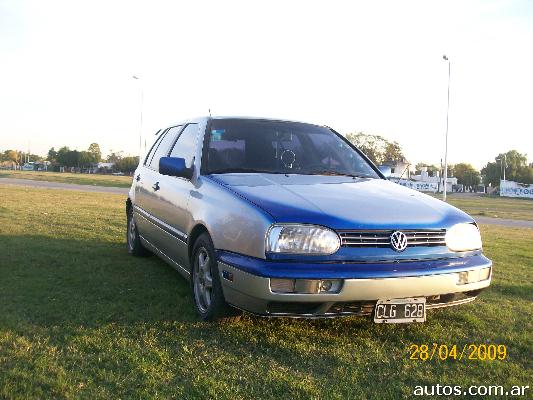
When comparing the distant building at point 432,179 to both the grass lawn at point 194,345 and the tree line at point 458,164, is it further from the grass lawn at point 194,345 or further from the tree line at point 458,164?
the grass lawn at point 194,345

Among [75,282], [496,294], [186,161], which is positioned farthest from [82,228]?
[496,294]

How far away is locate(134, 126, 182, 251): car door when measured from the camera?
5.50 meters

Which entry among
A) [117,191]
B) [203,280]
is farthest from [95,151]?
[203,280]

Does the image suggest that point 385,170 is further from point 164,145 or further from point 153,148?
point 153,148

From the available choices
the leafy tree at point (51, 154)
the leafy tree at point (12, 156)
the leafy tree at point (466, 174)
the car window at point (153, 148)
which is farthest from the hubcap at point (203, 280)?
the leafy tree at point (12, 156)

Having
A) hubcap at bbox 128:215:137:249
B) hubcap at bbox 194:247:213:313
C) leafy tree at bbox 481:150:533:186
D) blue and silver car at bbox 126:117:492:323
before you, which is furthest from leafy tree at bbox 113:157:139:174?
hubcap at bbox 194:247:213:313

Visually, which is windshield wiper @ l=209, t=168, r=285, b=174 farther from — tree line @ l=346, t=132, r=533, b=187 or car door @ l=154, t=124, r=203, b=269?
tree line @ l=346, t=132, r=533, b=187

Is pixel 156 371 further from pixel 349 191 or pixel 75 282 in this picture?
pixel 75 282

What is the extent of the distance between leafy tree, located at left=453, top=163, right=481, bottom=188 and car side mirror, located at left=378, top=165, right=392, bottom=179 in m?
114

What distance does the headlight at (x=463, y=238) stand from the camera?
3668 millimetres

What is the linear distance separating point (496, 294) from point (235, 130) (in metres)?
3.22

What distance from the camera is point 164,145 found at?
6.10 metres

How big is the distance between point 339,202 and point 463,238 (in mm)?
927
